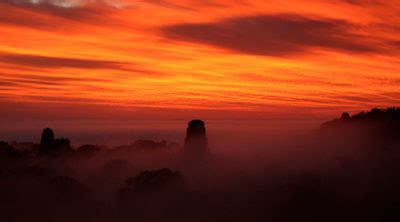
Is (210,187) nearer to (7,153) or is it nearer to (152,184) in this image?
(152,184)

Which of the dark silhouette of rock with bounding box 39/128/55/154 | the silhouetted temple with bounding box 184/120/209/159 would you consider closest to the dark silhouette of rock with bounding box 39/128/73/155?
the dark silhouette of rock with bounding box 39/128/55/154

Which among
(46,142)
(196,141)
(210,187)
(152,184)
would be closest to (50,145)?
(46,142)

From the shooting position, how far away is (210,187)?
137375mm

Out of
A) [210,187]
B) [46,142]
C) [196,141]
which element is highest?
[196,141]

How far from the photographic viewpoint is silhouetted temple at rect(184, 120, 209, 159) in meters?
166

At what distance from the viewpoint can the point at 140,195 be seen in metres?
130

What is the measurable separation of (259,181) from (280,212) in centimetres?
2017

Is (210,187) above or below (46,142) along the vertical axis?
below

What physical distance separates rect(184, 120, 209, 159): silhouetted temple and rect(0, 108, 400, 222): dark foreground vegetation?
30 centimetres

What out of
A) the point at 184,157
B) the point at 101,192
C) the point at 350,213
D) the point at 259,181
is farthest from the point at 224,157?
the point at 350,213

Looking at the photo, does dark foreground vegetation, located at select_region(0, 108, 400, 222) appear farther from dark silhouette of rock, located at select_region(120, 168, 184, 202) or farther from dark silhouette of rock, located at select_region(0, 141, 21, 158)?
dark silhouette of rock, located at select_region(0, 141, 21, 158)

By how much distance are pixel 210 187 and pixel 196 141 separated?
98.9 feet

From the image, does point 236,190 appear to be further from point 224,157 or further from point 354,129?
point 354,129

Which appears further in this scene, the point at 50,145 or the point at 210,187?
the point at 50,145
